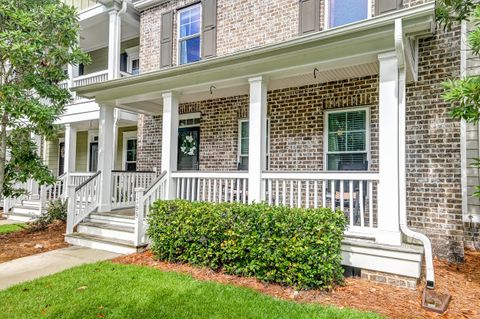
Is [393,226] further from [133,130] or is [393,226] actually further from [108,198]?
[133,130]

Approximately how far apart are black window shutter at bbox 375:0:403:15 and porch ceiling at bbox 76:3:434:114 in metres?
1.30

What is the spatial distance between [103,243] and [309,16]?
6.47m

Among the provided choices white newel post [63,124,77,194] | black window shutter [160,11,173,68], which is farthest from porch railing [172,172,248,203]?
white newel post [63,124,77,194]

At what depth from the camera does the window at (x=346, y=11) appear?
6.62 meters

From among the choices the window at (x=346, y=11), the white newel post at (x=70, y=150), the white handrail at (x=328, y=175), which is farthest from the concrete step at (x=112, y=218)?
the window at (x=346, y=11)

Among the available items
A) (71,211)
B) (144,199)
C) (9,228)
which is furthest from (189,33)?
(9,228)

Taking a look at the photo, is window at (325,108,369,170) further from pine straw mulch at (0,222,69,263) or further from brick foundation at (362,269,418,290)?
pine straw mulch at (0,222,69,263)

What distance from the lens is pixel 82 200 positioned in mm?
7453

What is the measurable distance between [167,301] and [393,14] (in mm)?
4543

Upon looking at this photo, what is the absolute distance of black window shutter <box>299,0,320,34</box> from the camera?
22.9 ft

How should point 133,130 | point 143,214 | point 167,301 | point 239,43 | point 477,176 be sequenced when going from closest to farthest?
1. point 167,301
2. point 477,176
3. point 143,214
4. point 239,43
5. point 133,130

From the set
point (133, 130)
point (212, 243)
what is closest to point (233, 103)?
point (212, 243)

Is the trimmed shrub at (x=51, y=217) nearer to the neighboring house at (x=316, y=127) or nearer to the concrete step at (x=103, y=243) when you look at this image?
the neighboring house at (x=316, y=127)

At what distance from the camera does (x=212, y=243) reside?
4.93 metres
